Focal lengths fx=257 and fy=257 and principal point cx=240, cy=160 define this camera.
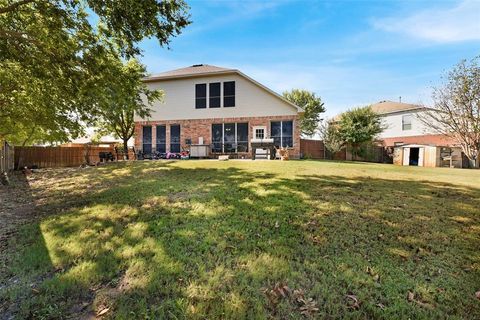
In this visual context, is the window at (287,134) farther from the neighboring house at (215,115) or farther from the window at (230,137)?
the window at (230,137)

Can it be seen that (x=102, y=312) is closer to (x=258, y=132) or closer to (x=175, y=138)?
(x=258, y=132)

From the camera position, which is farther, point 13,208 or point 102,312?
point 13,208

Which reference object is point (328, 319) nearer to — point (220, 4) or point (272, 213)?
point (272, 213)

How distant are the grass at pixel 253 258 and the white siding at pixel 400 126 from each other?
72.7 ft

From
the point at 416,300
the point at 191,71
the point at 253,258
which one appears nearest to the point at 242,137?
the point at 191,71

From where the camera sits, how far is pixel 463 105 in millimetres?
18844

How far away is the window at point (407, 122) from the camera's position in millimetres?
25422

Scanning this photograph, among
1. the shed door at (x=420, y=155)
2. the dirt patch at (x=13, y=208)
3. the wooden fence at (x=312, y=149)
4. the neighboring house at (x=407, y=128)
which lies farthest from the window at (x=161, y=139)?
the neighboring house at (x=407, y=128)

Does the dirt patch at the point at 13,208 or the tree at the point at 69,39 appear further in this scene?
the tree at the point at 69,39

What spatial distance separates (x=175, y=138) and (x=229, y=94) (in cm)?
515

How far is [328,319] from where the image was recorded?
2.33 m

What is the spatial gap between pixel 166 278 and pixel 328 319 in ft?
5.68

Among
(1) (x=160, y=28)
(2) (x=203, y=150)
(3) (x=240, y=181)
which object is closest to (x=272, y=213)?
(3) (x=240, y=181)

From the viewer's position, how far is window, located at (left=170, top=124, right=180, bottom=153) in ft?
62.4
